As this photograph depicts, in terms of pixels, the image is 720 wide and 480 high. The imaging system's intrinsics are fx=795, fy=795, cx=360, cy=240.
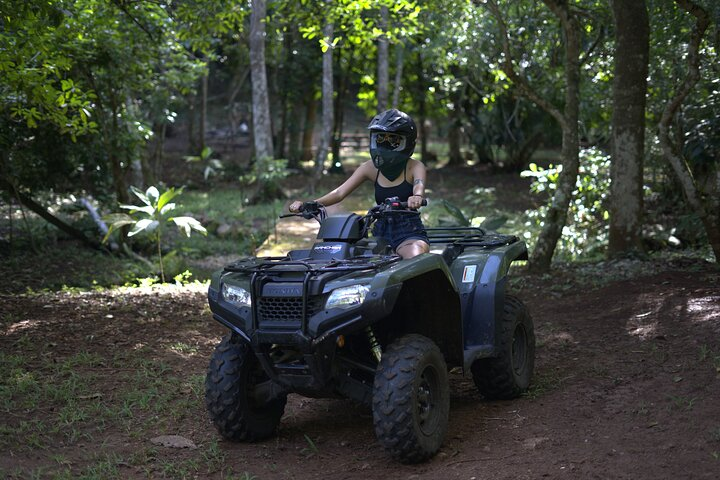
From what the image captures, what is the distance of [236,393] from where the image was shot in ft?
15.1

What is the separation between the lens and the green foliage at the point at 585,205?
1201 centimetres

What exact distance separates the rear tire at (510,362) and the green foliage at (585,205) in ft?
20.6

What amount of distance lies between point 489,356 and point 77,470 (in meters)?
2.59

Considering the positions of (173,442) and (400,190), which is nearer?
(173,442)

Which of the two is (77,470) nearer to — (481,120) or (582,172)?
(582,172)

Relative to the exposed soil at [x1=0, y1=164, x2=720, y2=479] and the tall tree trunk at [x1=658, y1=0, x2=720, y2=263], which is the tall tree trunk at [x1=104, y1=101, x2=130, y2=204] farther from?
the tall tree trunk at [x1=658, y1=0, x2=720, y2=263]

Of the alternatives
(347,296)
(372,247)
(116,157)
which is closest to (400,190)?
(372,247)

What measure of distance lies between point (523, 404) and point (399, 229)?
1.51 meters

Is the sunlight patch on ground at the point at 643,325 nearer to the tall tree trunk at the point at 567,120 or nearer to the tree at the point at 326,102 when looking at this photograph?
the tall tree trunk at the point at 567,120

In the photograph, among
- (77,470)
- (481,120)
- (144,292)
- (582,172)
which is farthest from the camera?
(481,120)

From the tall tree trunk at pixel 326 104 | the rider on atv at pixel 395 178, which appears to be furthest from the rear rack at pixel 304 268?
the tall tree trunk at pixel 326 104

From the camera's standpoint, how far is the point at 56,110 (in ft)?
24.8

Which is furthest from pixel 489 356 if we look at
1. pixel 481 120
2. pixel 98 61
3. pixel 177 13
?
pixel 481 120

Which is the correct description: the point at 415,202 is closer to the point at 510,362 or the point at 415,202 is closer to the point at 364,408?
the point at 510,362
